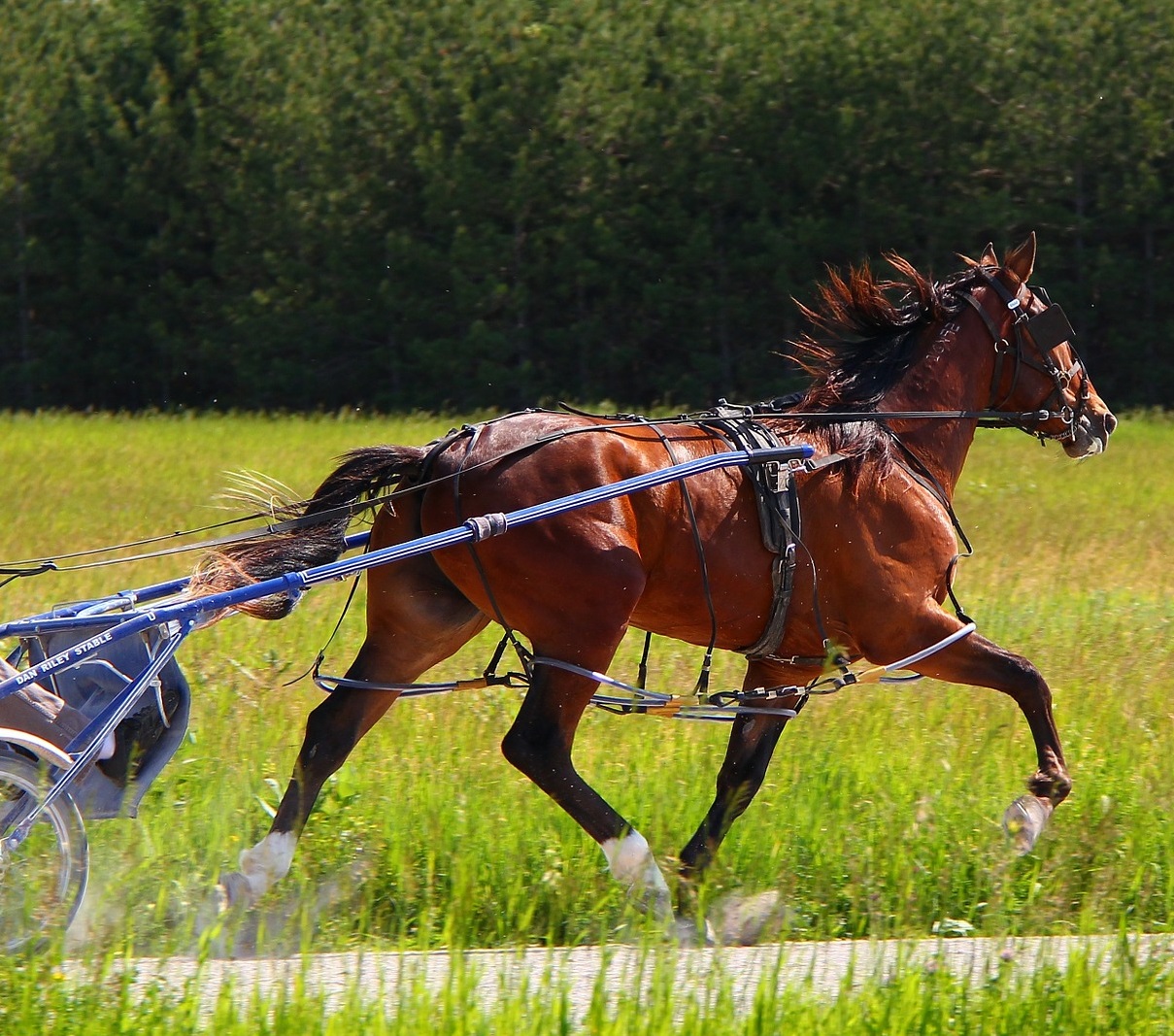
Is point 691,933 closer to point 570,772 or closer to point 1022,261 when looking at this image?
point 570,772

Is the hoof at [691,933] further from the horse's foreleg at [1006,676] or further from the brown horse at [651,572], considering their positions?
the horse's foreleg at [1006,676]

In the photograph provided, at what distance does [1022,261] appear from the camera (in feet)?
19.5

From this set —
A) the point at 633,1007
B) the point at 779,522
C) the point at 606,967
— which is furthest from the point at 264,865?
the point at 779,522

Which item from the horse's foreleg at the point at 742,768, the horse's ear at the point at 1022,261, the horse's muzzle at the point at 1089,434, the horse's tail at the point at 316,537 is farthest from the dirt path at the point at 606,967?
the horse's ear at the point at 1022,261

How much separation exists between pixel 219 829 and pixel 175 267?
26.2m

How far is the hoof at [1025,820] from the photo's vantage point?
505 centimetres

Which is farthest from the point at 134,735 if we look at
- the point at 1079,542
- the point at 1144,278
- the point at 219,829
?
the point at 1144,278

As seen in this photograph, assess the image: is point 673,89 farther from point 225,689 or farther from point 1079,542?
point 225,689

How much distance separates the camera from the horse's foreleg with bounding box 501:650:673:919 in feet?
15.5

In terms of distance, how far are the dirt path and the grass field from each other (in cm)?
9

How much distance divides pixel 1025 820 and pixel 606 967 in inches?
71.0

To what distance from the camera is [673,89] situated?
27.0m

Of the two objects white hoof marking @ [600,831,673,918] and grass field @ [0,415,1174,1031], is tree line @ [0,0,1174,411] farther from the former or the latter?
white hoof marking @ [600,831,673,918]

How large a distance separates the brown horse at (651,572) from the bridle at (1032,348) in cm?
2
